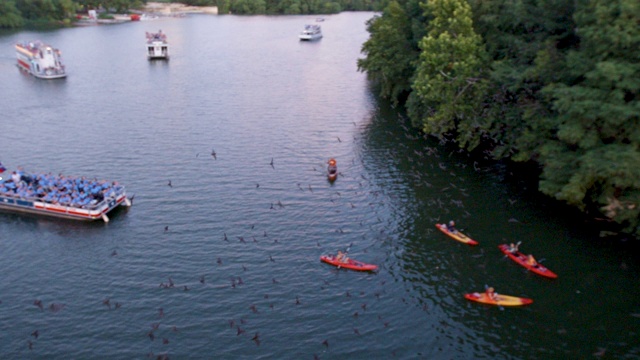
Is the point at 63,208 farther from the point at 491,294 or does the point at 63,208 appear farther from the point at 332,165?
the point at 491,294

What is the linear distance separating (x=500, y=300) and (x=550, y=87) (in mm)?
19994

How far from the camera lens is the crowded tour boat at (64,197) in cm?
5319

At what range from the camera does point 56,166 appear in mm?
66125

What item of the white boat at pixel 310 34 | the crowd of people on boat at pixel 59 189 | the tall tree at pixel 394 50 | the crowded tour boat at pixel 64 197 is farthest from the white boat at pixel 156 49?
the crowded tour boat at pixel 64 197

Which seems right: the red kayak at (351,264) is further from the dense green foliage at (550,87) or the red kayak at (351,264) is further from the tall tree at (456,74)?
the tall tree at (456,74)

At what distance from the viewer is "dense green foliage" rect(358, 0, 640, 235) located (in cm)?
4181

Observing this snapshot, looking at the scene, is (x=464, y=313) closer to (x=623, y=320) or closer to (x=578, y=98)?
(x=623, y=320)

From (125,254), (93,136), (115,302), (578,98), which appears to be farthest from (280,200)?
(93,136)

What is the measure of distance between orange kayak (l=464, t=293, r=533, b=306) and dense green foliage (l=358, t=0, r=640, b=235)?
10679 millimetres

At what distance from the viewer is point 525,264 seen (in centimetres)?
4416

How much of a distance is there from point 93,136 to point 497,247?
57.3 meters

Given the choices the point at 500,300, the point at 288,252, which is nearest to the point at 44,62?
the point at 288,252

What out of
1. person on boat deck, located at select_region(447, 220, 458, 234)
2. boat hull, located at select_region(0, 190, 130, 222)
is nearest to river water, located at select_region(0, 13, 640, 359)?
boat hull, located at select_region(0, 190, 130, 222)

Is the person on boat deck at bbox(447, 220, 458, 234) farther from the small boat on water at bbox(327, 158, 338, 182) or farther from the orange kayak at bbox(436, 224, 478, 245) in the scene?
the small boat on water at bbox(327, 158, 338, 182)
